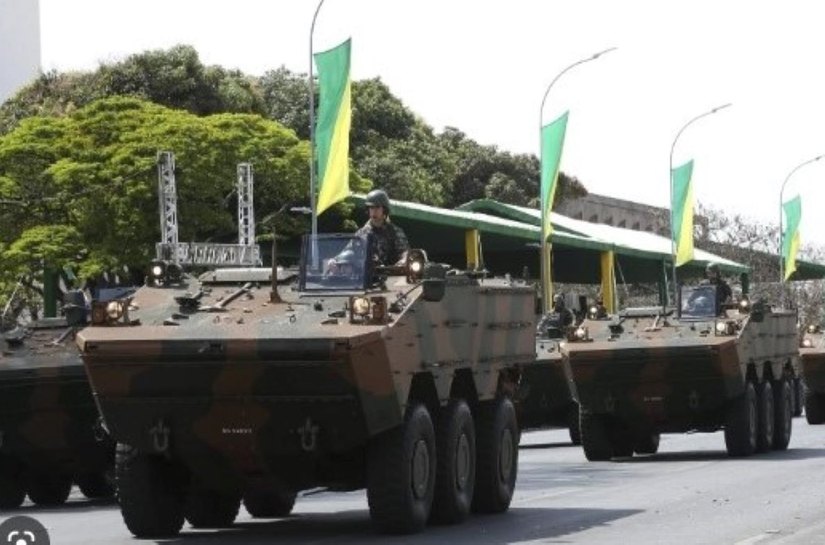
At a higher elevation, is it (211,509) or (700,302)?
(700,302)

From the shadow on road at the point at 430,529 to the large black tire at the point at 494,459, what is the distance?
14 cm

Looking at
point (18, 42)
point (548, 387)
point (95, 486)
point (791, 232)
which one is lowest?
point (95, 486)

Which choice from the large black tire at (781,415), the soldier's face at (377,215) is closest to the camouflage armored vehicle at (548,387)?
the large black tire at (781,415)

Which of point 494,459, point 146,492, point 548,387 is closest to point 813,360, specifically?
point 548,387

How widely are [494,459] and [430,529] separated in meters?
1.62

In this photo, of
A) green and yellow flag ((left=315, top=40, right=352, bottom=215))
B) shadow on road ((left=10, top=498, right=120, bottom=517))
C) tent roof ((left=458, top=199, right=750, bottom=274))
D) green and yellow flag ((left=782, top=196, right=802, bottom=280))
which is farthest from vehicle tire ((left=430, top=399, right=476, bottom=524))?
green and yellow flag ((left=782, top=196, right=802, bottom=280))

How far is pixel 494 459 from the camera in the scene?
1811cm

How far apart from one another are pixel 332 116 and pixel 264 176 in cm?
1947

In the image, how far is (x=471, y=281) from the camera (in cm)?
1781

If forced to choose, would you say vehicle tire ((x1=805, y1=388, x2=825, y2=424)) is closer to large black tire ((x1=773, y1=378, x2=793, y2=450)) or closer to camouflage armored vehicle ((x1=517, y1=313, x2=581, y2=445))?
camouflage armored vehicle ((x1=517, y1=313, x2=581, y2=445))

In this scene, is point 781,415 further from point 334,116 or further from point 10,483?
point 10,483

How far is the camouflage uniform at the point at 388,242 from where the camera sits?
1703 cm

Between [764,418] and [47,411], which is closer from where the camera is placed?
[47,411]

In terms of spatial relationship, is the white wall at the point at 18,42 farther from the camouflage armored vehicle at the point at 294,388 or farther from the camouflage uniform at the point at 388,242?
the camouflage armored vehicle at the point at 294,388
